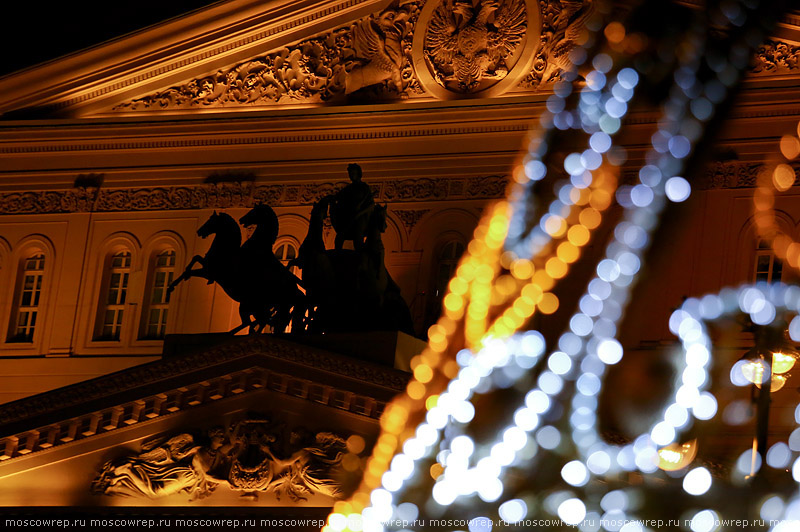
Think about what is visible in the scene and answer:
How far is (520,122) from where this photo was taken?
26172 millimetres

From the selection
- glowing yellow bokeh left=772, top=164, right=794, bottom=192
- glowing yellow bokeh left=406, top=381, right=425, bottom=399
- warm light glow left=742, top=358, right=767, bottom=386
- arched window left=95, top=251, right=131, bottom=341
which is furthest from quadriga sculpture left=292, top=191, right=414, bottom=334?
warm light glow left=742, top=358, right=767, bottom=386

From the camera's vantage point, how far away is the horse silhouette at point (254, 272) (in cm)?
2309

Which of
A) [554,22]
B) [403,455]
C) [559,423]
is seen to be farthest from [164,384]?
[554,22]

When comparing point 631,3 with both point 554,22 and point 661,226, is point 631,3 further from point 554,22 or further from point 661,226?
point 661,226

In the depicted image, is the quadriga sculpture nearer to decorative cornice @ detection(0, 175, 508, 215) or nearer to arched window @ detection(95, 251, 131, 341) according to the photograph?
decorative cornice @ detection(0, 175, 508, 215)

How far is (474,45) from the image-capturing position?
86.8 feet

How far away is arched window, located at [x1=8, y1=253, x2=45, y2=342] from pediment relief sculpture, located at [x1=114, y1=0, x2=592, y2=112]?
2847 mm

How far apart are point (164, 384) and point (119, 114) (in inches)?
293

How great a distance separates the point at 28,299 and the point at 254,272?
21.8ft

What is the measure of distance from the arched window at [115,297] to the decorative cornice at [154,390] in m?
5.44

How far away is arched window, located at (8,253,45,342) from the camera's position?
92.2 feet

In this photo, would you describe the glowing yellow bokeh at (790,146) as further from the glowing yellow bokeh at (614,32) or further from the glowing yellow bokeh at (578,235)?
the glowing yellow bokeh at (578,235)

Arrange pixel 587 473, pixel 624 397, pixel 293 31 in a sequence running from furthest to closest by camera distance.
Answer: pixel 293 31, pixel 624 397, pixel 587 473

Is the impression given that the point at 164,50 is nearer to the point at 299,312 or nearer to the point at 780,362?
the point at 299,312
